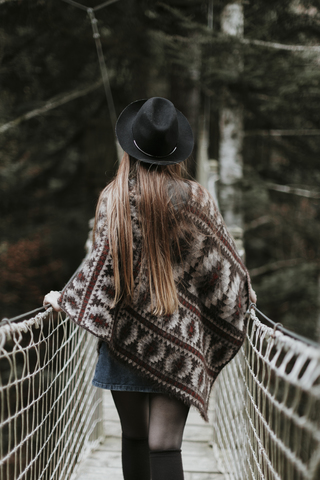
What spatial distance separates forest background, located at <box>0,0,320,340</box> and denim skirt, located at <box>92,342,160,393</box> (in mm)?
2662

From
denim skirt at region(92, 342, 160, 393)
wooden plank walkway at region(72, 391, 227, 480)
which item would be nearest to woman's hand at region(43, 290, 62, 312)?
denim skirt at region(92, 342, 160, 393)

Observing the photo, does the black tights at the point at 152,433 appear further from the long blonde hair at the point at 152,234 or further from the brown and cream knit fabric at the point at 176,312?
the long blonde hair at the point at 152,234

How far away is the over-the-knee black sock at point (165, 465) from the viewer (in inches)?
42.4

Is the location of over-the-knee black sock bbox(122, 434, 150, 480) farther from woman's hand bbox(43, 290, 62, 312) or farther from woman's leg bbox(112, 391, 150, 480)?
woman's hand bbox(43, 290, 62, 312)

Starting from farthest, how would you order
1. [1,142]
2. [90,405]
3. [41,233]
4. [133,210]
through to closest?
[41,233] → [1,142] → [90,405] → [133,210]

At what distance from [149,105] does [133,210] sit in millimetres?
289

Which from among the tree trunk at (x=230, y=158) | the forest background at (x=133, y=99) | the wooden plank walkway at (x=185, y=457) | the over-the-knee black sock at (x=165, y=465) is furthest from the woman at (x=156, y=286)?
the tree trunk at (x=230, y=158)

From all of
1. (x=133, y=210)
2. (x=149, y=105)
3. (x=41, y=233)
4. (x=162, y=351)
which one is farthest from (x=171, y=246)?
(x=41, y=233)

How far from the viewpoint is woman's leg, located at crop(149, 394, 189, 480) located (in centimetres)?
108

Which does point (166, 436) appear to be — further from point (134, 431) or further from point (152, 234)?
point (152, 234)

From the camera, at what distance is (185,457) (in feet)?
7.16

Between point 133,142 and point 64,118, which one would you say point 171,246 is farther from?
point 64,118

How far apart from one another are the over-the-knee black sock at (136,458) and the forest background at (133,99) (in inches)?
105

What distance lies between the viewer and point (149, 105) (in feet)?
3.90
